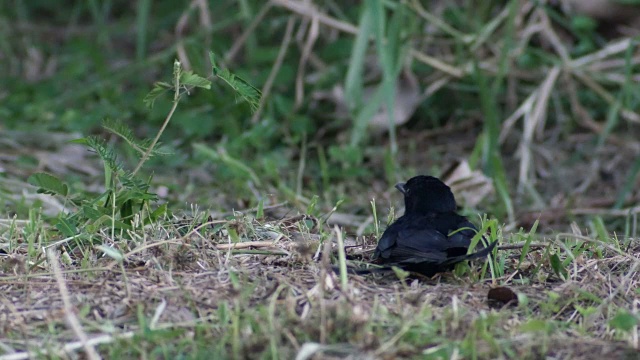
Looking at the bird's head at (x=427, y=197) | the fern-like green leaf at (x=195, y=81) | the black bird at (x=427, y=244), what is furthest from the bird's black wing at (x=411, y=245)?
the fern-like green leaf at (x=195, y=81)

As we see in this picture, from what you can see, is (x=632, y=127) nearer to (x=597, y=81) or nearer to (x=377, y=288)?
(x=597, y=81)

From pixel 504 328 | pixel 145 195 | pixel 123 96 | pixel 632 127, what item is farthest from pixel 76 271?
pixel 632 127

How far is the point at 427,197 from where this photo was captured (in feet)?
12.2

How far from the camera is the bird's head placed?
12.1 feet

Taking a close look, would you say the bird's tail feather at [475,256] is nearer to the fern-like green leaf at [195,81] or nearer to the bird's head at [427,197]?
the bird's head at [427,197]

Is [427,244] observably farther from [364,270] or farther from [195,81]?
[195,81]

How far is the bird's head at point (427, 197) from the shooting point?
3682 mm

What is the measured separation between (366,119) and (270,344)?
3379 mm

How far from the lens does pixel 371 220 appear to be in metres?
4.98

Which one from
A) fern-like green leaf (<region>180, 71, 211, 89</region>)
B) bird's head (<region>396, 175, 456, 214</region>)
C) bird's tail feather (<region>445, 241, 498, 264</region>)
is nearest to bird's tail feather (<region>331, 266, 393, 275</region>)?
bird's tail feather (<region>445, 241, 498, 264</region>)

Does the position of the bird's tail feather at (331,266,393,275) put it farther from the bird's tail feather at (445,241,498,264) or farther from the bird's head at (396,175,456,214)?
the bird's head at (396,175,456,214)

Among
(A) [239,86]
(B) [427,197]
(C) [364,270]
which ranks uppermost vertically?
(A) [239,86]

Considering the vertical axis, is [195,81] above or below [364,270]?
above

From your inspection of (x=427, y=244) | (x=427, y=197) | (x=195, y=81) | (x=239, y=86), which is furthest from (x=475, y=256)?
Answer: (x=195, y=81)
